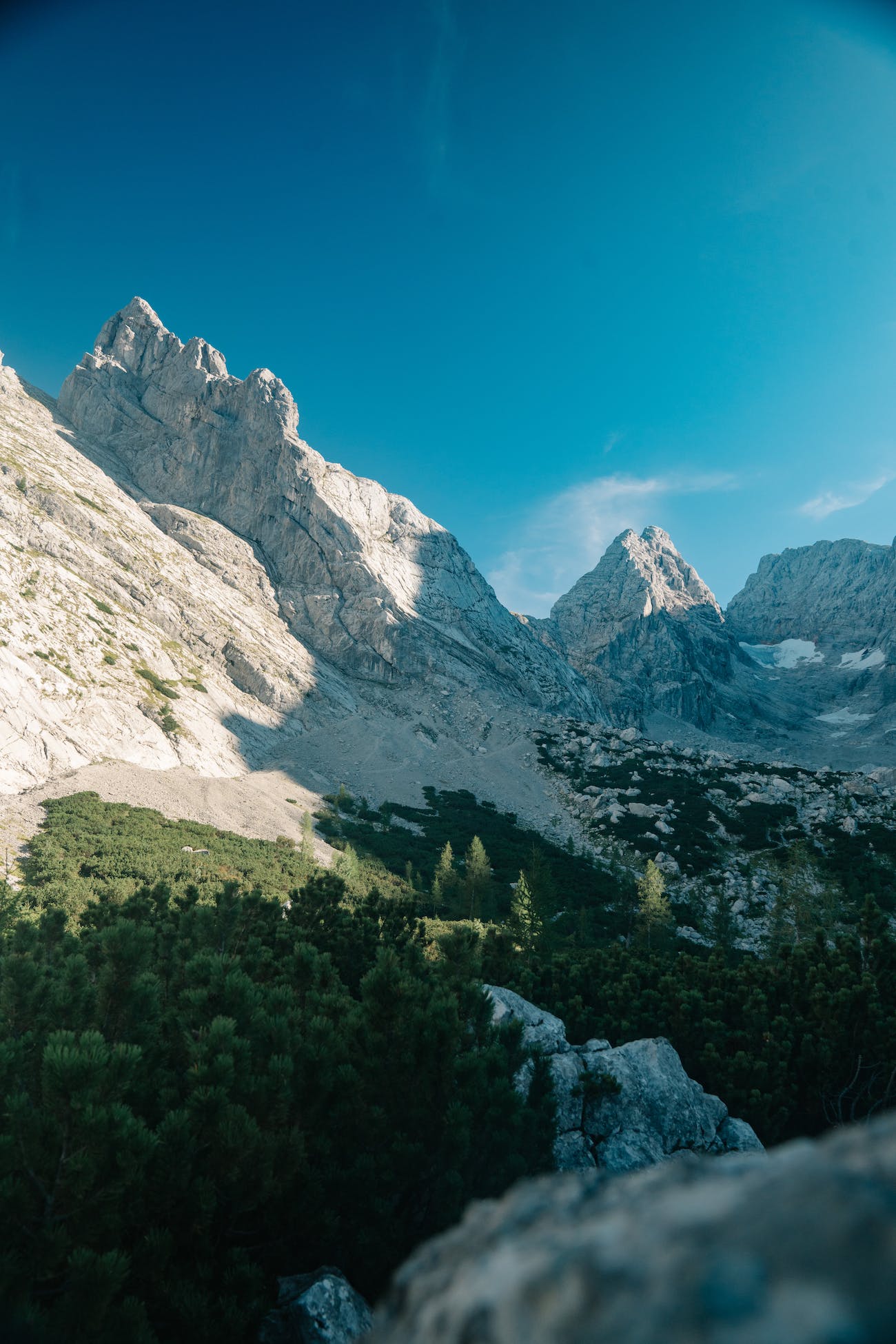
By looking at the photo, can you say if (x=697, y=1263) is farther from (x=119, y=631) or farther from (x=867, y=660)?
(x=867, y=660)

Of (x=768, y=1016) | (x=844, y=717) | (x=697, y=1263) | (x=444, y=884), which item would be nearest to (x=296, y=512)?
(x=444, y=884)

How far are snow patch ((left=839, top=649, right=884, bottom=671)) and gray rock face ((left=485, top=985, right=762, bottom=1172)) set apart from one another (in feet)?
719

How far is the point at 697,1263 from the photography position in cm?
111

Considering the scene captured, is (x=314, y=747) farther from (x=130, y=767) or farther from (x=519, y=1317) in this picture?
(x=519, y=1317)

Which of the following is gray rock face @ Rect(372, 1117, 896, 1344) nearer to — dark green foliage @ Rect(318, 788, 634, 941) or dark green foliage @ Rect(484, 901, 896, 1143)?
dark green foliage @ Rect(484, 901, 896, 1143)

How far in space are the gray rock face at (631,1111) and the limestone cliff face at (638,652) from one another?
143567 mm

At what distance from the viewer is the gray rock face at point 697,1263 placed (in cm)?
→ 90

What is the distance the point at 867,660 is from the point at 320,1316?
23703cm

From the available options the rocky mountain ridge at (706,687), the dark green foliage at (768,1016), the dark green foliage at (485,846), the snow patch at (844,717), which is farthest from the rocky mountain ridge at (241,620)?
the dark green foliage at (768,1016)

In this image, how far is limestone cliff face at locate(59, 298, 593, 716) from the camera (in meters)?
101

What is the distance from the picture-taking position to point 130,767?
46500mm

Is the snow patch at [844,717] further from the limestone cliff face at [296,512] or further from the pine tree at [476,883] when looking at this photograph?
the pine tree at [476,883]

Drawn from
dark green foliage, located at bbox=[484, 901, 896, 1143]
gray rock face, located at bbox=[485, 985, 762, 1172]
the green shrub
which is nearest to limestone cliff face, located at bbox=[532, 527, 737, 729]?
the green shrub

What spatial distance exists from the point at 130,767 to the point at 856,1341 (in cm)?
5333
